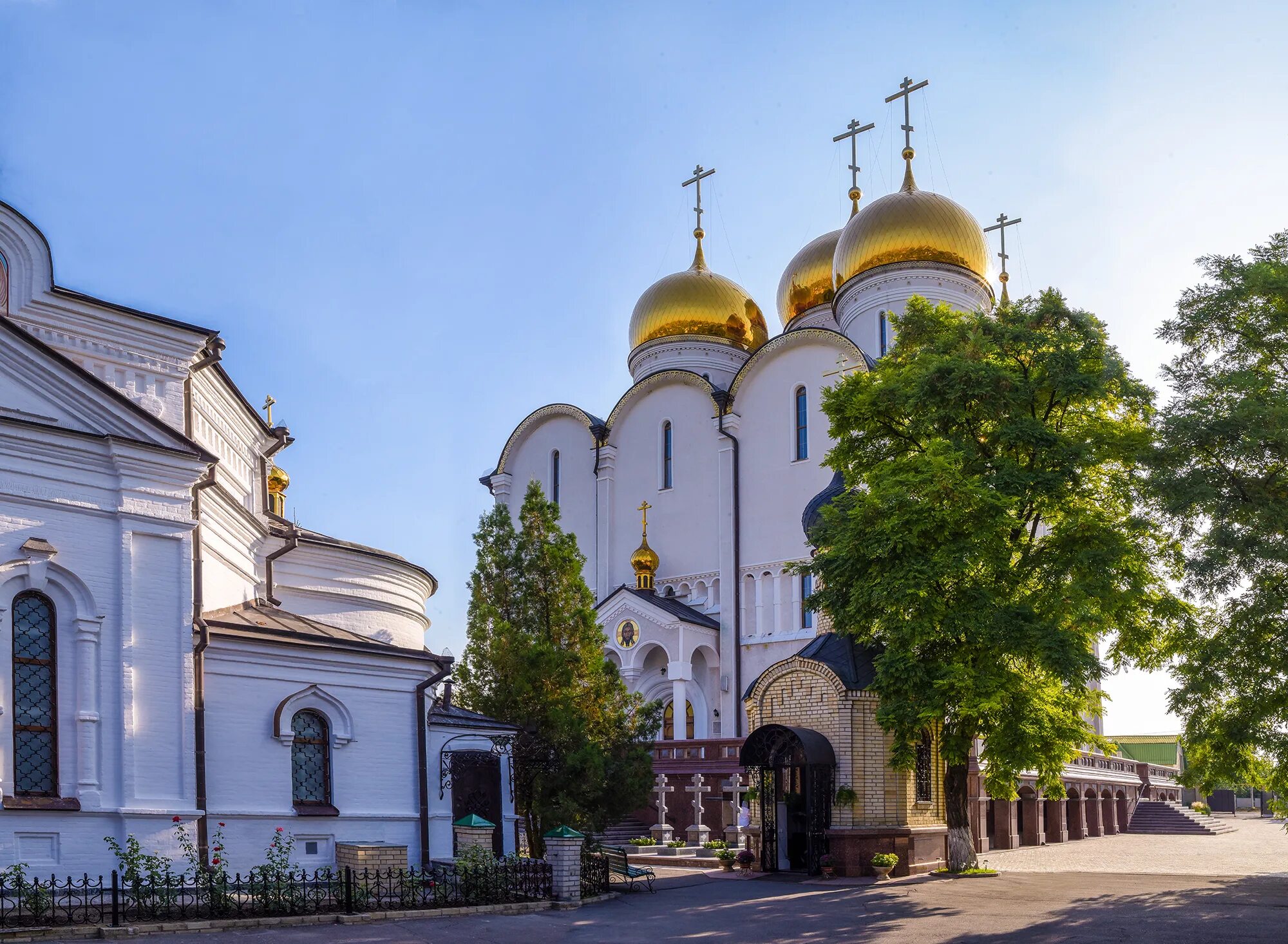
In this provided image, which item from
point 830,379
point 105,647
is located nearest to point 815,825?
point 105,647

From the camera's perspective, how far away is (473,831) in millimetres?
16156

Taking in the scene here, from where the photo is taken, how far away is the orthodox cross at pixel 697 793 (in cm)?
2675

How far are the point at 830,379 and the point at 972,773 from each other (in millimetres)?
11864

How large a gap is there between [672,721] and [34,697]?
21.6 meters

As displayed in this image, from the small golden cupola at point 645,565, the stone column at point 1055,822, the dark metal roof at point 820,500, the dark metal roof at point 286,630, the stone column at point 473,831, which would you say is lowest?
the stone column at point 1055,822

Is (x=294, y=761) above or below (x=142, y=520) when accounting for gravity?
below

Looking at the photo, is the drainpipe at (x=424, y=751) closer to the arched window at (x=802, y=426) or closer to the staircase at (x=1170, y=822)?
the arched window at (x=802, y=426)

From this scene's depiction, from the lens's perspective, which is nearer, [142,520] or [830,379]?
[142,520]

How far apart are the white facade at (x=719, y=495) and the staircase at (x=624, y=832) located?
4.55 m

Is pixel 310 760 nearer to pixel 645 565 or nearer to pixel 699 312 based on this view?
pixel 645 565

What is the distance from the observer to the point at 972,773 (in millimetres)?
24422

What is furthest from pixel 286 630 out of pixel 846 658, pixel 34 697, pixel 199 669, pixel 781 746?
pixel 846 658

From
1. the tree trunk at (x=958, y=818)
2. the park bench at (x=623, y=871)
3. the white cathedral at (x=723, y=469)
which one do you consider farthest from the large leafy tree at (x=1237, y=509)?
the white cathedral at (x=723, y=469)

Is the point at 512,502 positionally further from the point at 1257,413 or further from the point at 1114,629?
the point at 1257,413
